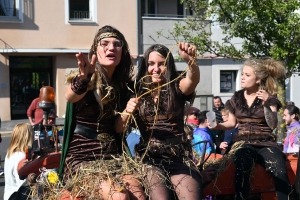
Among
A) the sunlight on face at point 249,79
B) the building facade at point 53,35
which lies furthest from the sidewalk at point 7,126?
the sunlight on face at point 249,79

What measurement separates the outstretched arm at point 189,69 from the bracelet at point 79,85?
2.42 ft

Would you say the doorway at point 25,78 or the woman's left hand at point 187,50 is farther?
the doorway at point 25,78

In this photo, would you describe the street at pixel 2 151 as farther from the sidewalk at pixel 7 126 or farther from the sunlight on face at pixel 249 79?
the sunlight on face at pixel 249 79

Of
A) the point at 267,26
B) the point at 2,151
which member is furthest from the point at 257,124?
the point at 2,151

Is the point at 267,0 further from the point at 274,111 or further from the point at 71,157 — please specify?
the point at 71,157

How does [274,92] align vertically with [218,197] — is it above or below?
above

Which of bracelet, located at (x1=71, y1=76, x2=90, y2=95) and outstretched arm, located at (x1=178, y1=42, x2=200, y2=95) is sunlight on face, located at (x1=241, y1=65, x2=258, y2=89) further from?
bracelet, located at (x1=71, y1=76, x2=90, y2=95)

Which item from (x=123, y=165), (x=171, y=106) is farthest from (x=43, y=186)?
(x=171, y=106)

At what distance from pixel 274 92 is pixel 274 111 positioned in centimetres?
27

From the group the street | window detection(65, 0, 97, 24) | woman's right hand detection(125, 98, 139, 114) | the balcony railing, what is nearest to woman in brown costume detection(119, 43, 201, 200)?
woman's right hand detection(125, 98, 139, 114)

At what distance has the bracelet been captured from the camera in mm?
3150

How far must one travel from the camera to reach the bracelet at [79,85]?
3150mm

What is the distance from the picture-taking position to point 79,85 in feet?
10.3

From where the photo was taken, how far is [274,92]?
4.34 m
